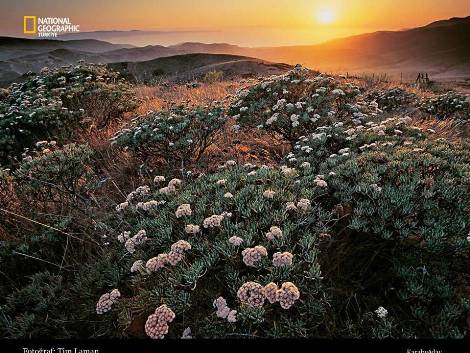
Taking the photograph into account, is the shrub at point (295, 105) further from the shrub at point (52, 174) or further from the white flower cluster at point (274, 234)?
the white flower cluster at point (274, 234)

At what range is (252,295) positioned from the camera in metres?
2.20

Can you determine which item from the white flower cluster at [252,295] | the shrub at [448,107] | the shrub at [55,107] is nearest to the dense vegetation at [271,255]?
the white flower cluster at [252,295]

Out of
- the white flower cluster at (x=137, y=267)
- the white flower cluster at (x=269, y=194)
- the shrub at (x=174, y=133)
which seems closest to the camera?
the white flower cluster at (x=137, y=267)

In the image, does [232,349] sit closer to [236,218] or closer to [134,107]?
[236,218]

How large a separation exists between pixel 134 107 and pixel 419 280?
28.1 feet

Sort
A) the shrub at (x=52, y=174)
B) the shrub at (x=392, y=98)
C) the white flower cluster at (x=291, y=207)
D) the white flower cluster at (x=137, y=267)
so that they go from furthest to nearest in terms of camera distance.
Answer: the shrub at (x=392, y=98)
the shrub at (x=52, y=174)
the white flower cluster at (x=291, y=207)
the white flower cluster at (x=137, y=267)

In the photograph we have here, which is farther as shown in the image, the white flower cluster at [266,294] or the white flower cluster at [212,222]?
the white flower cluster at [212,222]

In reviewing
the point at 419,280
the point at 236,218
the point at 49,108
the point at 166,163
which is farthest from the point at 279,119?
the point at 49,108

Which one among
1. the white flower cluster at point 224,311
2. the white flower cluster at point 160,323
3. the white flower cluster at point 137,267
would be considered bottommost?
the white flower cluster at point 160,323

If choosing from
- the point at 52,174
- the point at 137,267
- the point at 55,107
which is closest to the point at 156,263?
the point at 137,267

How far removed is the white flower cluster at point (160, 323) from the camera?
2186mm

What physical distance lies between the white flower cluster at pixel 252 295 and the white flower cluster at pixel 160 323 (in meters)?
0.46

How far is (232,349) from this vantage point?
226 cm

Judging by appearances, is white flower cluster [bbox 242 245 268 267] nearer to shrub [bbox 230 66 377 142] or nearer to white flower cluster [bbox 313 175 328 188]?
white flower cluster [bbox 313 175 328 188]
